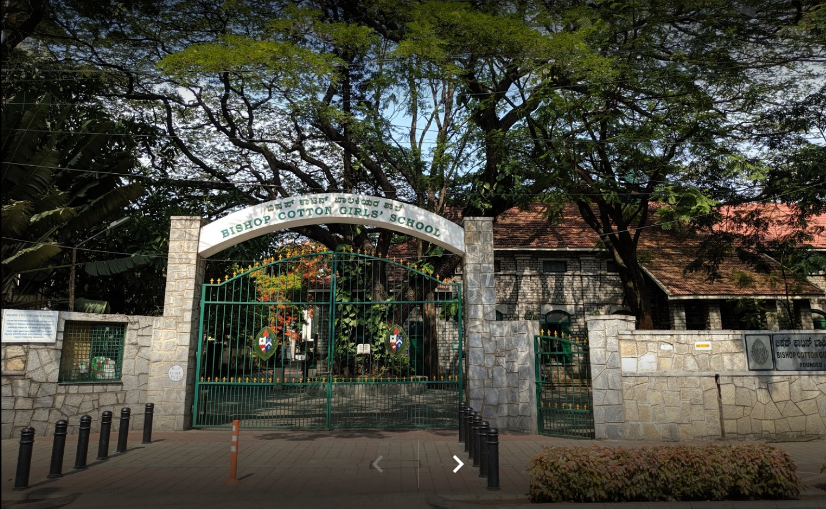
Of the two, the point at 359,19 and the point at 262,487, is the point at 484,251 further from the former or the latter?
the point at 359,19

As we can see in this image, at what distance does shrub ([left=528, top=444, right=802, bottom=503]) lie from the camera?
6.45m

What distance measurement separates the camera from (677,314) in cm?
2259

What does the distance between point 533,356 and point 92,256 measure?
47.4ft

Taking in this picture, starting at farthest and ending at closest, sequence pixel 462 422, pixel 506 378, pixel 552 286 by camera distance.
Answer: pixel 552 286 < pixel 506 378 < pixel 462 422

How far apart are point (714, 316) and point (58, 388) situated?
854 inches

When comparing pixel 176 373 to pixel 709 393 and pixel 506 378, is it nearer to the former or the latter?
pixel 506 378

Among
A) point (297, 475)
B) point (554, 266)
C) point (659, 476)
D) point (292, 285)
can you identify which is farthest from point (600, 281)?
point (297, 475)

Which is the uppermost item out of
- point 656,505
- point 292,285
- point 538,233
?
point 538,233

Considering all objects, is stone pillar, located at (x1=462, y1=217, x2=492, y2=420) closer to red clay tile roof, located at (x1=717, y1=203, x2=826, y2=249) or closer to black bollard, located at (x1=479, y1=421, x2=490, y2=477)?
black bollard, located at (x1=479, y1=421, x2=490, y2=477)

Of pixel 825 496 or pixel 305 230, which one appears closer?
pixel 825 496

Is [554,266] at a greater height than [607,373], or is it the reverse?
[554,266]

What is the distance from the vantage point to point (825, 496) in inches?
270

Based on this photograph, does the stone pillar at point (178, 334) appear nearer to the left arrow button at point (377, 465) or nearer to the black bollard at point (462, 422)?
the left arrow button at point (377, 465)

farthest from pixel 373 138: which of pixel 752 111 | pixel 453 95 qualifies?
pixel 752 111
